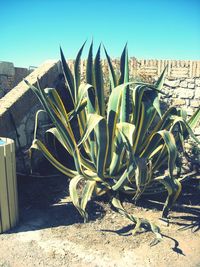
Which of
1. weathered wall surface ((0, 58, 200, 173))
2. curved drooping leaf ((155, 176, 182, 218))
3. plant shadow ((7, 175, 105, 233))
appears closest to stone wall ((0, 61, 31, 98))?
weathered wall surface ((0, 58, 200, 173))

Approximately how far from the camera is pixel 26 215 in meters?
3.29

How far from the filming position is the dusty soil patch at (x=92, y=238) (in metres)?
2.55

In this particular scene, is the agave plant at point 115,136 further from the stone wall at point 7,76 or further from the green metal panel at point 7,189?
the stone wall at point 7,76

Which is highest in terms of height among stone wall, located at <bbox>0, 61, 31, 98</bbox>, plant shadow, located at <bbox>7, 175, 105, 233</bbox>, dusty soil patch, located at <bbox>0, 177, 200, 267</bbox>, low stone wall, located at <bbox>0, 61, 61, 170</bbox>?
stone wall, located at <bbox>0, 61, 31, 98</bbox>

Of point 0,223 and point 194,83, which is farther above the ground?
point 194,83

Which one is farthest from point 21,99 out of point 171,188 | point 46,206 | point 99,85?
point 171,188

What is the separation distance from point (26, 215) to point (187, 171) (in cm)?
212

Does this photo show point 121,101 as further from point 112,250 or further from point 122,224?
point 112,250

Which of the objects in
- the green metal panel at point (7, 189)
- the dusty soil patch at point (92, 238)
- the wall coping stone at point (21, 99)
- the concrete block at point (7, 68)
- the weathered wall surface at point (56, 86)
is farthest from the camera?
the concrete block at point (7, 68)

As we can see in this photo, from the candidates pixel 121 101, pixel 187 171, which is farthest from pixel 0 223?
pixel 187 171

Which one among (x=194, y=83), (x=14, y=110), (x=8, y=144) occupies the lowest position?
(x=8, y=144)

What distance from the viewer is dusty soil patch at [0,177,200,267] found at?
2.55 meters

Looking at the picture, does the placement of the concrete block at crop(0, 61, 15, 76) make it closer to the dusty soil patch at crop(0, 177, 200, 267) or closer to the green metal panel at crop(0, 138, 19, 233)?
the dusty soil patch at crop(0, 177, 200, 267)

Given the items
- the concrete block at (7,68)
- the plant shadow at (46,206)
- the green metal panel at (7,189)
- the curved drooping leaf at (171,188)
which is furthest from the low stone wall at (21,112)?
the curved drooping leaf at (171,188)
